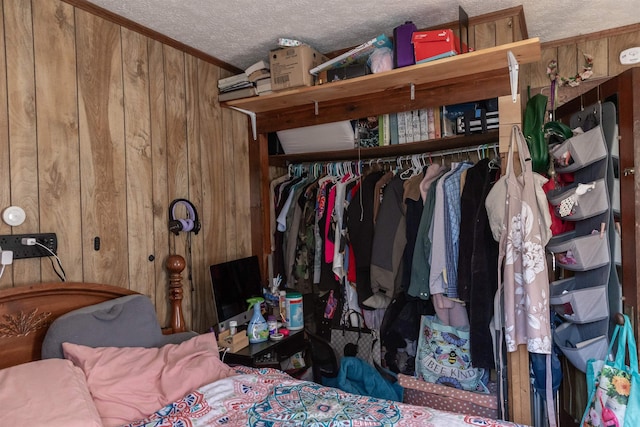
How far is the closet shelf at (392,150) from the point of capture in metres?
2.57

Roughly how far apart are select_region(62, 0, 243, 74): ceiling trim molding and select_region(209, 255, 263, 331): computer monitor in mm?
1338

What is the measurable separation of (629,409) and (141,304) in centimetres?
224

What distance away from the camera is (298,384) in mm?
1822

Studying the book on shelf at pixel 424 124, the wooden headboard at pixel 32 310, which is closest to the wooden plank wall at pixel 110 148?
the wooden headboard at pixel 32 310

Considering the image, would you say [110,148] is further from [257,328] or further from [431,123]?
[431,123]

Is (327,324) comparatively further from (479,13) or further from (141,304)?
(479,13)

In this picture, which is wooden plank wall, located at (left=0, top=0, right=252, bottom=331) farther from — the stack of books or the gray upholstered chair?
the gray upholstered chair

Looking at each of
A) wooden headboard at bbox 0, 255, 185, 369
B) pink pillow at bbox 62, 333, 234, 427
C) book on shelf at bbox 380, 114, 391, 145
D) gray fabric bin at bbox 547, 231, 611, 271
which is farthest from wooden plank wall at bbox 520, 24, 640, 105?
wooden headboard at bbox 0, 255, 185, 369

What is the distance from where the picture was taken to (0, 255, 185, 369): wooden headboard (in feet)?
5.44

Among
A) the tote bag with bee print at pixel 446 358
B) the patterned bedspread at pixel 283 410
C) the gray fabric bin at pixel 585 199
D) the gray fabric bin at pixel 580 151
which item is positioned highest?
the gray fabric bin at pixel 580 151

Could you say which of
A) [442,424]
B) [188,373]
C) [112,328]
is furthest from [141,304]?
[442,424]

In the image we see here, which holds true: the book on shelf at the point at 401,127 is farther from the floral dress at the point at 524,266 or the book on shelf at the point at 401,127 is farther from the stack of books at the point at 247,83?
the stack of books at the point at 247,83

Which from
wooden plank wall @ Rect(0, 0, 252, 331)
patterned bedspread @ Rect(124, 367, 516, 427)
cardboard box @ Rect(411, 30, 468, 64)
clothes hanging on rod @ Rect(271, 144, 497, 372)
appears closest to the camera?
patterned bedspread @ Rect(124, 367, 516, 427)

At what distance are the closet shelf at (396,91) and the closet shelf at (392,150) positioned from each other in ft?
0.84
